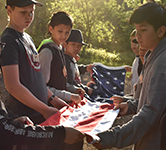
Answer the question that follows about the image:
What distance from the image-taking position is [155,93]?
1.53 meters

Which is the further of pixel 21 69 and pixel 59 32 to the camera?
pixel 59 32

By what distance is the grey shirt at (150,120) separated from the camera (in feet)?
4.97

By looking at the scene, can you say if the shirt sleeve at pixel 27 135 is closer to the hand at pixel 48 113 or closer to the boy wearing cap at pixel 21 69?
the boy wearing cap at pixel 21 69

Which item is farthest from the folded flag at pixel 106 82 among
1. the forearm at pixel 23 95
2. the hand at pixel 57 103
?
the forearm at pixel 23 95

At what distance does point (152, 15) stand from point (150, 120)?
3.23ft

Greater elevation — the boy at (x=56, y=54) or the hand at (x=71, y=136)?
the boy at (x=56, y=54)

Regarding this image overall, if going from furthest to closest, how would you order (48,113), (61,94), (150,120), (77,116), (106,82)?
Answer: 1. (106,82)
2. (61,94)
3. (77,116)
4. (48,113)
5. (150,120)

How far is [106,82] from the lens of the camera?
4.93m

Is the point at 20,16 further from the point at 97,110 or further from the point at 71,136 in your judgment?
the point at 97,110

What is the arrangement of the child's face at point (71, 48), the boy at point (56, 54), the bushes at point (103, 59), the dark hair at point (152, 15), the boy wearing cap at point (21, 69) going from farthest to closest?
the bushes at point (103, 59) → the child's face at point (71, 48) → the boy at point (56, 54) → the boy wearing cap at point (21, 69) → the dark hair at point (152, 15)

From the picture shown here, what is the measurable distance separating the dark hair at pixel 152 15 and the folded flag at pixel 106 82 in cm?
271

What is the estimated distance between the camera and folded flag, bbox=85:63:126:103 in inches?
179

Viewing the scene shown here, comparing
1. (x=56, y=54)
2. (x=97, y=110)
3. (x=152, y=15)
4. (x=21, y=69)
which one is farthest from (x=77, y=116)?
(x=152, y=15)

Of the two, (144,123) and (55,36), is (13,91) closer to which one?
(144,123)
